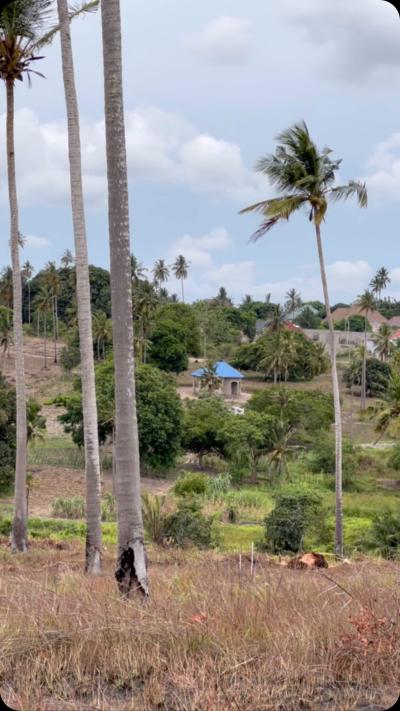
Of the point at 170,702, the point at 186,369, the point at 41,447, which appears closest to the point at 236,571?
the point at 170,702

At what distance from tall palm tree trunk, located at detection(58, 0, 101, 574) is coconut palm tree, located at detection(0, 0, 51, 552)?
7.59 feet

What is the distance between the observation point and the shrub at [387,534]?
2017 cm

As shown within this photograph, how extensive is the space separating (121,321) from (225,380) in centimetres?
6317

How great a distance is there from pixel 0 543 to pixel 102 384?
25633 mm

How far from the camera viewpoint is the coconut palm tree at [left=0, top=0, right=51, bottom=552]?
14704mm

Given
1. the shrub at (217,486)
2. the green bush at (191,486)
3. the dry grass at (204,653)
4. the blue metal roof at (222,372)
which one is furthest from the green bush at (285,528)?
the blue metal roof at (222,372)

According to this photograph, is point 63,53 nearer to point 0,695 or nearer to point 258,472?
point 0,695

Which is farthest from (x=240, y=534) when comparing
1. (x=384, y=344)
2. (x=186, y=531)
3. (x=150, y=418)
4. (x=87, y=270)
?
(x=384, y=344)

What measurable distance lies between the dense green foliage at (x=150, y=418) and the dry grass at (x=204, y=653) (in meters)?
37.0

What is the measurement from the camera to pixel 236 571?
6363 millimetres

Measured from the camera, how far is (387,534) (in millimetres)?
21078

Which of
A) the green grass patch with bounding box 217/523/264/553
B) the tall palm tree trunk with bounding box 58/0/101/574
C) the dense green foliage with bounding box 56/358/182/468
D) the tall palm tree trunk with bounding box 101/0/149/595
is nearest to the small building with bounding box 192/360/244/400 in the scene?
the dense green foliage with bounding box 56/358/182/468

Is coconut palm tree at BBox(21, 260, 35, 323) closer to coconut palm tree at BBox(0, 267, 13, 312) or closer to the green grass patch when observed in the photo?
coconut palm tree at BBox(0, 267, 13, 312)

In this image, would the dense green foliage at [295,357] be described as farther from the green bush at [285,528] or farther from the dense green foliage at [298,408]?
the green bush at [285,528]
